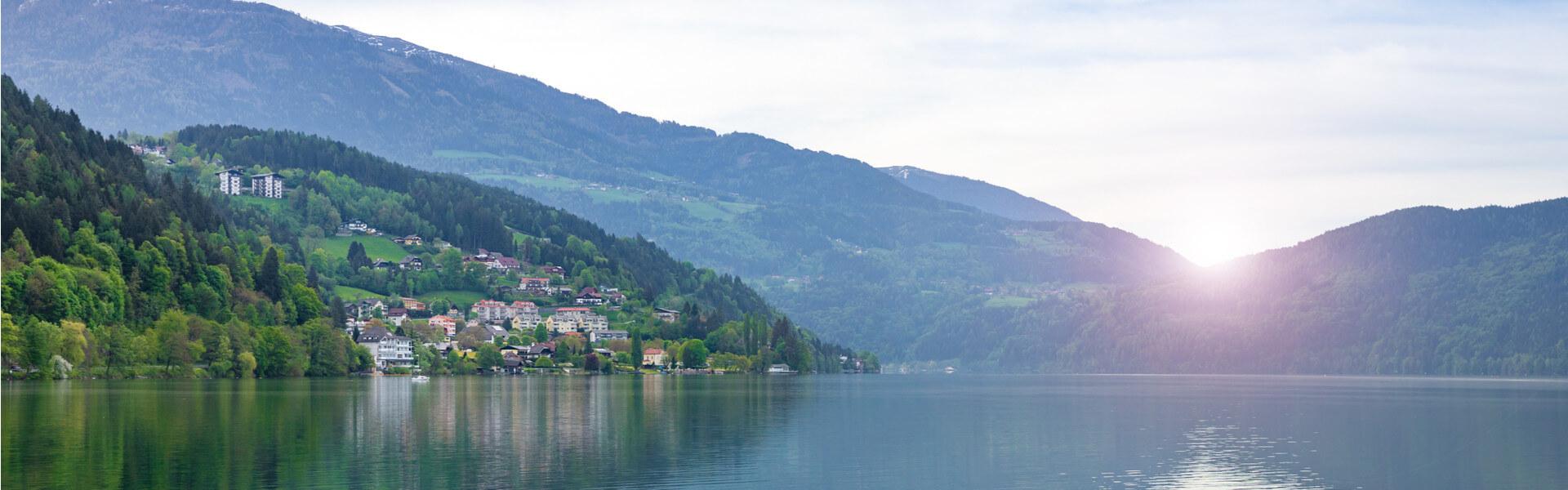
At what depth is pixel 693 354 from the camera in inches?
7338

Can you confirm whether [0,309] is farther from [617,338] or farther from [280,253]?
[617,338]

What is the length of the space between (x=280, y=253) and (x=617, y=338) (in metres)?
53.3

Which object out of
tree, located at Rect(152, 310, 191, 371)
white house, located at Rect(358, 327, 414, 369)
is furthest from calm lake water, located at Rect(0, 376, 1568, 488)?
white house, located at Rect(358, 327, 414, 369)

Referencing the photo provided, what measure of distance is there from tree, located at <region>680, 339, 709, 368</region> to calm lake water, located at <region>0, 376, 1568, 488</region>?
7912 centimetres

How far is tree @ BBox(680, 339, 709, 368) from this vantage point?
186m

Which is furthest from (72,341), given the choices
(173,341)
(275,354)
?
(275,354)

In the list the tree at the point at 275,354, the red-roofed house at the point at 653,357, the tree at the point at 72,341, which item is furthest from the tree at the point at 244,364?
the red-roofed house at the point at 653,357

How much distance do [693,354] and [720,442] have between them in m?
122

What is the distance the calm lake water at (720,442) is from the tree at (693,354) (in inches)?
3115

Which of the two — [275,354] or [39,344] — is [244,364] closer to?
[275,354]

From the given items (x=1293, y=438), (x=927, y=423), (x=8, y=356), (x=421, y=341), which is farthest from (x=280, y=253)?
(x=1293, y=438)

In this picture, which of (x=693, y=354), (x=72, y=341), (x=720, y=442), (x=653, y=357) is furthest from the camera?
(x=653, y=357)

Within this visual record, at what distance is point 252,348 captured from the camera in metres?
128

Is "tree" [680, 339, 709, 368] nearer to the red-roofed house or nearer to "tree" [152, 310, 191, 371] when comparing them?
the red-roofed house
